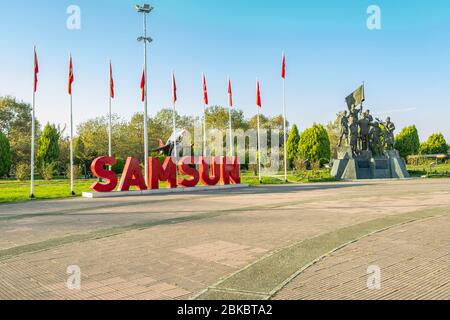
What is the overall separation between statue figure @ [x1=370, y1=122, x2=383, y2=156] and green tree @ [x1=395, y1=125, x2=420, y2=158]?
37437mm

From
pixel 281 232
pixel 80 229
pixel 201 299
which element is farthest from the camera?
pixel 80 229

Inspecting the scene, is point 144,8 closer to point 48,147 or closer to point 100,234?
point 100,234

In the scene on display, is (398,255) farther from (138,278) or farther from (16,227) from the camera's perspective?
(16,227)

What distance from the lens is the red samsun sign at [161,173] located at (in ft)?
58.7

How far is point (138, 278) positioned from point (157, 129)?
5153 centimetres

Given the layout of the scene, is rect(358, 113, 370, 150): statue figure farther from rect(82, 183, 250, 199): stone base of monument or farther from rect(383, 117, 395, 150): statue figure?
rect(82, 183, 250, 199): stone base of monument

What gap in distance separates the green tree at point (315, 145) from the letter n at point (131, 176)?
38.1m

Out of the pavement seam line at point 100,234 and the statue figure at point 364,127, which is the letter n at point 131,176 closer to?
the pavement seam line at point 100,234

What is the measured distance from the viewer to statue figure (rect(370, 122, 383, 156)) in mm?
29938

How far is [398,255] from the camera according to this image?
5.48m

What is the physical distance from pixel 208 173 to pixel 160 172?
3637mm

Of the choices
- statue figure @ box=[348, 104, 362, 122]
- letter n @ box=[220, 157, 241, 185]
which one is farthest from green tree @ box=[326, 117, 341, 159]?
letter n @ box=[220, 157, 241, 185]

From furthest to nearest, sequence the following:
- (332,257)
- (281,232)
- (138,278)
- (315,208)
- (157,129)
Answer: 1. (157,129)
2. (315,208)
3. (281,232)
4. (332,257)
5. (138,278)

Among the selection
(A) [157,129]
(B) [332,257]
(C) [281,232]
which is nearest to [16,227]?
(C) [281,232]
